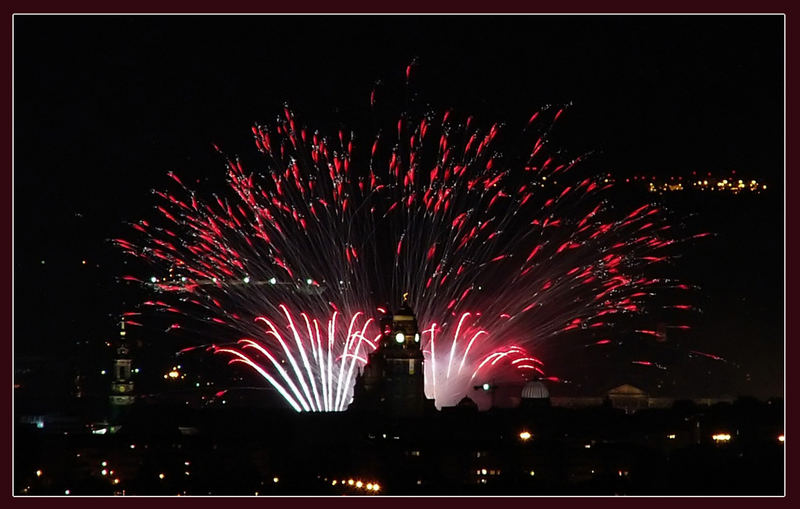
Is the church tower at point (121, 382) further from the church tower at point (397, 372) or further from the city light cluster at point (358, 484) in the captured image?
the city light cluster at point (358, 484)

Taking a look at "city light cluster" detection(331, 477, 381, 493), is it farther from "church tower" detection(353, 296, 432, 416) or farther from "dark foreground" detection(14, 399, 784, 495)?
"church tower" detection(353, 296, 432, 416)

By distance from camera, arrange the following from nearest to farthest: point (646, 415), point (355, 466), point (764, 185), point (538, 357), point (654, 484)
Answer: point (654, 484), point (355, 466), point (646, 415), point (538, 357), point (764, 185)

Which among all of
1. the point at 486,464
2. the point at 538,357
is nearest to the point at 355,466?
the point at 486,464

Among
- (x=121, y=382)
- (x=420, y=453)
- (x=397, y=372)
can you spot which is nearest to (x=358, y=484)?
(x=420, y=453)

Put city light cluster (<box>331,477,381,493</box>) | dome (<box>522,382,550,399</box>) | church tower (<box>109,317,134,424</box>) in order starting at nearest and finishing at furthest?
city light cluster (<box>331,477,381,493</box>), dome (<box>522,382,550,399</box>), church tower (<box>109,317,134,424</box>)

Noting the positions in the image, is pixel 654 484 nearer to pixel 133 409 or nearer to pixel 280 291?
pixel 280 291

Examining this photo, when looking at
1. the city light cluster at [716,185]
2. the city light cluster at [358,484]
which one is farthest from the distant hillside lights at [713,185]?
the city light cluster at [358,484]

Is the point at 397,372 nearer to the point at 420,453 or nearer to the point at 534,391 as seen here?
the point at 420,453

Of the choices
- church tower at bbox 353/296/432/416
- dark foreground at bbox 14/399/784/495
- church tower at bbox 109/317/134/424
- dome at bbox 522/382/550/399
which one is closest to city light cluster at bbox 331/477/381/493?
dark foreground at bbox 14/399/784/495
